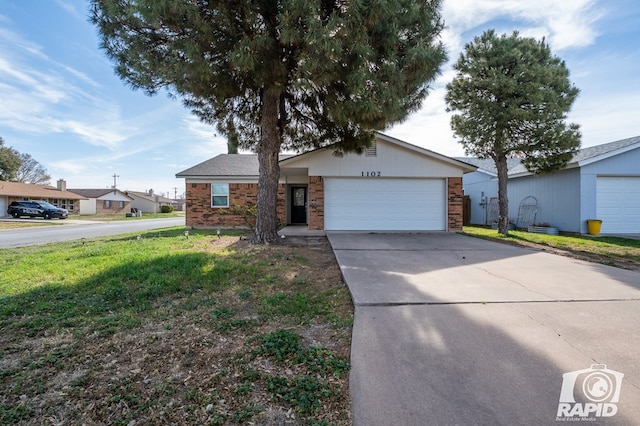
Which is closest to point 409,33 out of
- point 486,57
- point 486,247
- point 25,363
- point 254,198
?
point 486,247

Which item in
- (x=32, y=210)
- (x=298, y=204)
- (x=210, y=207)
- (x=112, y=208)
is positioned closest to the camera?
(x=210, y=207)

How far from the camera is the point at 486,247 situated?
8.57 meters

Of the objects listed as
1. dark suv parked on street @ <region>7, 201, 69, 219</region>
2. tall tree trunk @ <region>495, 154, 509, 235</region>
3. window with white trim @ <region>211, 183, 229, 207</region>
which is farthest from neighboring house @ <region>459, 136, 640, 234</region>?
dark suv parked on street @ <region>7, 201, 69, 219</region>

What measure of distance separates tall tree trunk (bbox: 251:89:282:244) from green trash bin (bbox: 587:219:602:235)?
12495 millimetres

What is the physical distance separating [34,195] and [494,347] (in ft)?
146

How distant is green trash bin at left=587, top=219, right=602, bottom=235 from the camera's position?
12.3m

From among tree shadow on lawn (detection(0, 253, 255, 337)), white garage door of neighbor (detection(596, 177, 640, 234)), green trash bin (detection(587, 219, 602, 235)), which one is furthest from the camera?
white garage door of neighbor (detection(596, 177, 640, 234))

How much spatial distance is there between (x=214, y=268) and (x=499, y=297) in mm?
4712

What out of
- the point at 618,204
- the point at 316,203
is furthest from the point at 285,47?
the point at 618,204

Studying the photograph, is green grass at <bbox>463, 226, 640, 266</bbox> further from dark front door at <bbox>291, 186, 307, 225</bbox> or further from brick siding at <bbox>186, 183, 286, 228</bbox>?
brick siding at <bbox>186, 183, 286, 228</bbox>

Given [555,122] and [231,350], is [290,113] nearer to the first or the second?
[231,350]

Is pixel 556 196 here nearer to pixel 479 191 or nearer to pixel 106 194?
pixel 479 191

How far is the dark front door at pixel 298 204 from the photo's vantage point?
53.2 ft

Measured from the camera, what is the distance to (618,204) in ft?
42.1
